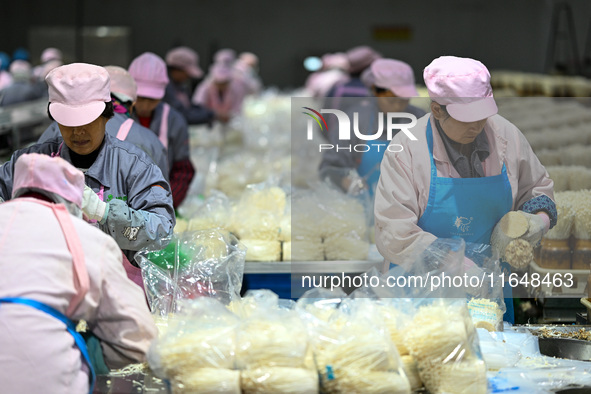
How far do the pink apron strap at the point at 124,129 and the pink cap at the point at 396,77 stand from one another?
163 cm

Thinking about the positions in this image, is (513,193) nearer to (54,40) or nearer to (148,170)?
(148,170)

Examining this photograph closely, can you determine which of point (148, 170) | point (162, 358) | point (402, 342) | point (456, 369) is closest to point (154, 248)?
point (148, 170)

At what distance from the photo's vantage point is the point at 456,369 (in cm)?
212

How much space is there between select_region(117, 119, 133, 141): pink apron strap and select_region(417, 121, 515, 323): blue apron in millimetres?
1556

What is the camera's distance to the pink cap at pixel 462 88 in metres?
2.69

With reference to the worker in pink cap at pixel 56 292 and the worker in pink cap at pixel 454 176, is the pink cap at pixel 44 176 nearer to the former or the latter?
the worker in pink cap at pixel 56 292

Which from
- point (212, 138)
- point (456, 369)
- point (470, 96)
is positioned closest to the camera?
point (456, 369)

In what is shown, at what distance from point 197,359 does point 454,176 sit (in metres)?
1.37

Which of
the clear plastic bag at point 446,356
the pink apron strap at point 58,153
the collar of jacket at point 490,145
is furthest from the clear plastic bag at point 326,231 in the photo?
the clear plastic bag at point 446,356

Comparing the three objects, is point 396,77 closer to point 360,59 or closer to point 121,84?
point 121,84

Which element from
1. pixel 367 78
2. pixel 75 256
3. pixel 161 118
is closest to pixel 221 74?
pixel 367 78

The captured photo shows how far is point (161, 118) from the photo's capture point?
15.6ft

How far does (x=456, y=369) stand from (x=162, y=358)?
890 mm

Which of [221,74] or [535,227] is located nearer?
[535,227]
